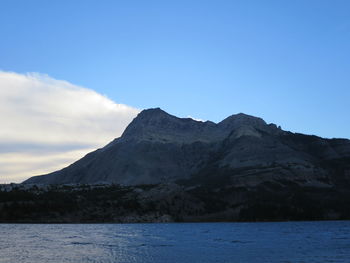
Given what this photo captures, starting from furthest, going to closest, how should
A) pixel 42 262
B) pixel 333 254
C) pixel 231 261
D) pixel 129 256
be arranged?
pixel 333 254
pixel 129 256
pixel 231 261
pixel 42 262

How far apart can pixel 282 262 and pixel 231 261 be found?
410 inches

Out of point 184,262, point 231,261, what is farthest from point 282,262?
point 184,262

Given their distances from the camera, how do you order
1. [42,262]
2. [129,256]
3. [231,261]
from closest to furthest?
1. [42,262]
2. [231,261]
3. [129,256]

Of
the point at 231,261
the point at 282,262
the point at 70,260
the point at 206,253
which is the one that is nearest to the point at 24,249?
the point at 70,260

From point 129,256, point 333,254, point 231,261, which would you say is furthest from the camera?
point 333,254

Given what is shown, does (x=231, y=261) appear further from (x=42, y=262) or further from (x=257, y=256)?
(x=42, y=262)

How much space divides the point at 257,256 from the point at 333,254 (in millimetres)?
20622

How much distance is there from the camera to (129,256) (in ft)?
374

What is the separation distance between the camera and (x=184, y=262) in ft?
338

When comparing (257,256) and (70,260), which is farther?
(257,256)

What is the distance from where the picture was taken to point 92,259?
105750mm

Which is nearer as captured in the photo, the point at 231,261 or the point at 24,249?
the point at 231,261

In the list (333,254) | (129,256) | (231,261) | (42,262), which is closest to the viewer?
(42,262)

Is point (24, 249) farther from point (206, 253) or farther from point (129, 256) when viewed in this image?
point (206, 253)
